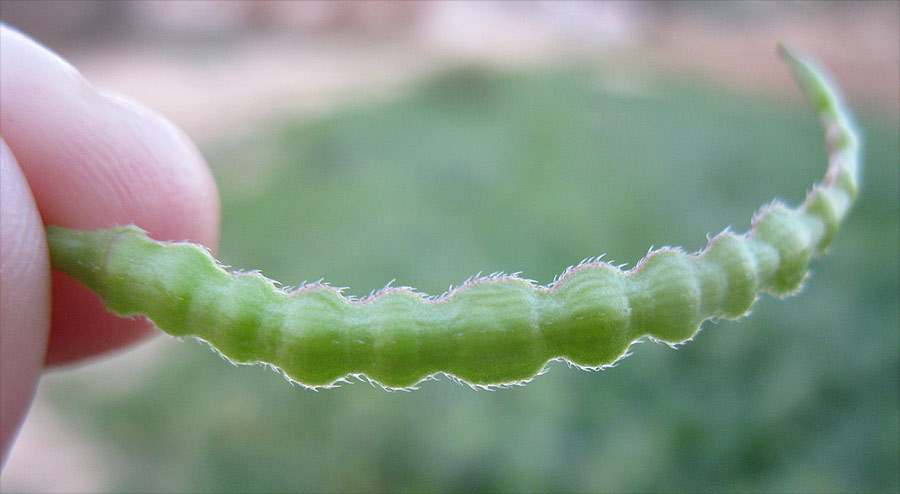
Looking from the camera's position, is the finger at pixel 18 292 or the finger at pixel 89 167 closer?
the finger at pixel 18 292

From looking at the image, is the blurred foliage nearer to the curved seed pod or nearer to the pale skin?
the pale skin

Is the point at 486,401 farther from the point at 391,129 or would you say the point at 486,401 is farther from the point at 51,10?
the point at 51,10

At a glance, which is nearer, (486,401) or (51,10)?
(486,401)

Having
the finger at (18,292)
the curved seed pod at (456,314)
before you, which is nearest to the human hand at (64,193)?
the finger at (18,292)

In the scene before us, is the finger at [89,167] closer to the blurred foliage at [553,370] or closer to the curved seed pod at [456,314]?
the curved seed pod at [456,314]

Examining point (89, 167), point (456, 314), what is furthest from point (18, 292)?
point (456, 314)

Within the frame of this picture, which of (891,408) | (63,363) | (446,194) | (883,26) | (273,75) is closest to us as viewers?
(63,363)

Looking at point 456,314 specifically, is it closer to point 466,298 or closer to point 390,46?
point 466,298

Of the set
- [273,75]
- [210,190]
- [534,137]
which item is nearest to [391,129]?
[534,137]
